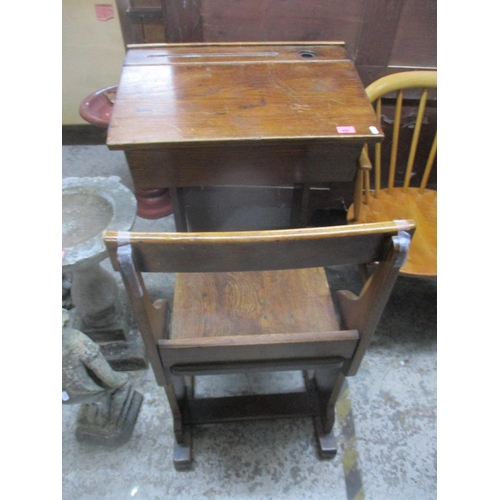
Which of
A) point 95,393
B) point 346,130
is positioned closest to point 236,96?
point 346,130

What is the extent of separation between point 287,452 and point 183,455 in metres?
0.35

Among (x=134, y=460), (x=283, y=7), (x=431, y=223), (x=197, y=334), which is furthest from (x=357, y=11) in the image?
(x=134, y=460)

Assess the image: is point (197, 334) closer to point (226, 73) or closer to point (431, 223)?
point (226, 73)

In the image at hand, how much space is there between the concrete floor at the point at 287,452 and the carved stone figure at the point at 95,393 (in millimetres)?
63

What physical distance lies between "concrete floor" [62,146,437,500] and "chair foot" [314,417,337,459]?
0.11ft

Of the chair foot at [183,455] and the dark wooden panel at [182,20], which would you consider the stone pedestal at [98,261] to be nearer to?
the chair foot at [183,455]

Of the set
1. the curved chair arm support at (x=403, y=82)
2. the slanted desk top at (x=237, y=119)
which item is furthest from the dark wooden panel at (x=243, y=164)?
the curved chair arm support at (x=403, y=82)

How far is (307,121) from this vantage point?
101 centimetres

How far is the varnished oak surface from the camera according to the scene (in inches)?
38.4

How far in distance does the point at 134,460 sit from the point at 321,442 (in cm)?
63

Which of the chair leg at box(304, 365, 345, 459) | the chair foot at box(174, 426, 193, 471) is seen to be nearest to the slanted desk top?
the chair leg at box(304, 365, 345, 459)

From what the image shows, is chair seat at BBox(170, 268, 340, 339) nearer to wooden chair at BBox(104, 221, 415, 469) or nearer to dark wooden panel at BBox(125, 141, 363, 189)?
wooden chair at BBox(104, 221, 415, 469)

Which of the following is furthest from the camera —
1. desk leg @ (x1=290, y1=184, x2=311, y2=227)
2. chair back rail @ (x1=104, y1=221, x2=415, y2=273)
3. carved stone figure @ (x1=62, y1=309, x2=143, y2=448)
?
desk leg @ (x1=290, y1=184, x2=311, y2=227)

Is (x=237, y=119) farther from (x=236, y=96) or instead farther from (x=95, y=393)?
(x=95, y=393)
